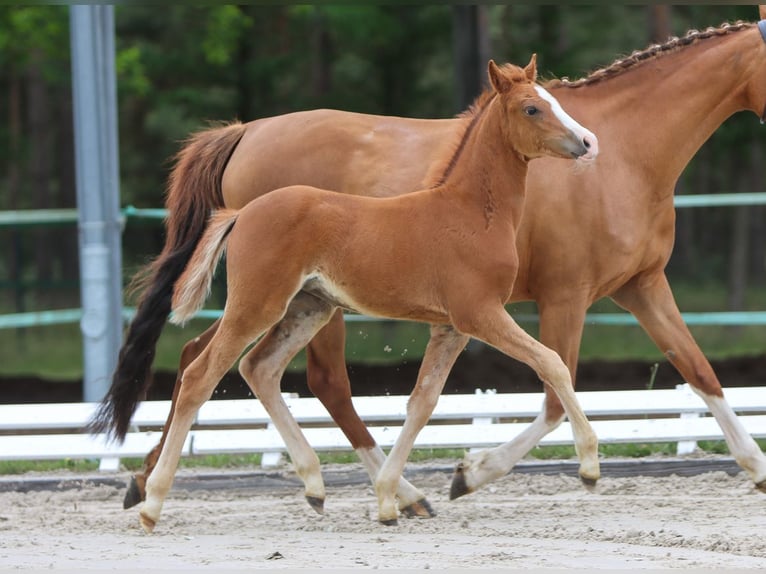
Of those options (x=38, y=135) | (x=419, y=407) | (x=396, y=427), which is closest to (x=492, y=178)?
(x=419, y=407)

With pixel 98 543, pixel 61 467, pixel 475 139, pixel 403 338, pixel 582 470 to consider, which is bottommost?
pixel 403 338

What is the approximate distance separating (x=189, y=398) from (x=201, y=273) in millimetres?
543

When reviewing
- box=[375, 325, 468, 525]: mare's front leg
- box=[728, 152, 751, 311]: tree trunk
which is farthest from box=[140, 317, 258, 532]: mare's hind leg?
box=[728, 152, 751, 311]: tree trunk

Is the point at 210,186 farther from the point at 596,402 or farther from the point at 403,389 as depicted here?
the point at 403,389

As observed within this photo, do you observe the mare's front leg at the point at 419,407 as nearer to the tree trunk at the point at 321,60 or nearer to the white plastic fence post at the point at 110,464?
the white plastic fence post at the point at 110,464

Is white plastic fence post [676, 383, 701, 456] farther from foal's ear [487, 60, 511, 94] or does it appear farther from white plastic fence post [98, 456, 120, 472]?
white plastic fence post [98, 456, 120, 472]

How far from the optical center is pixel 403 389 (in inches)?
398

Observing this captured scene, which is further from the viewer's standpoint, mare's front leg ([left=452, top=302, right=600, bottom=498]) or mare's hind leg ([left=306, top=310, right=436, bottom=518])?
mare's hind leg ([left=306, top=310, right=436, bottom=518])

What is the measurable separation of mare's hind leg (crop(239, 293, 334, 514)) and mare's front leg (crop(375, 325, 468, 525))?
1.06 feet

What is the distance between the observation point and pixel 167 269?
591cm

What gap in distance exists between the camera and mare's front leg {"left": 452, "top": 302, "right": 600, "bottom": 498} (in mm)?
4648

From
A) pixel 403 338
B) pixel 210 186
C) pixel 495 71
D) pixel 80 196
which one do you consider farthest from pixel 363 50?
pixel 495 71

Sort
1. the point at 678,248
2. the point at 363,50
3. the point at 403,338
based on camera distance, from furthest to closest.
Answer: the point at 363,50 → the point at 678,248 → the point at 403,338

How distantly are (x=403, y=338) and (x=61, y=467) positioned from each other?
6699 mm
